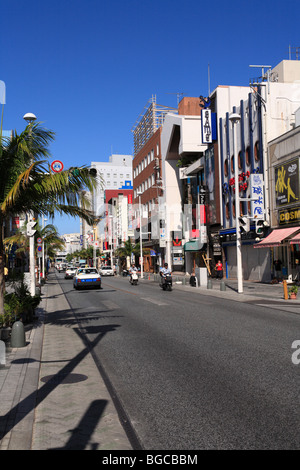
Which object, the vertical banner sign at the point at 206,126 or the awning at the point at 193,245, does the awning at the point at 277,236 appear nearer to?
the vertical banner sign at the point at 206,126

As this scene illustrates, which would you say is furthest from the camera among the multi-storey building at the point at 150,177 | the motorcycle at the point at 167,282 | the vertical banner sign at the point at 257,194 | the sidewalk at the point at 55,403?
the multi-storey building at the point at 150,177

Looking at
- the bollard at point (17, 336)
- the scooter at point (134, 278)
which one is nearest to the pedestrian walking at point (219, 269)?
the scooter at point (134, 278)

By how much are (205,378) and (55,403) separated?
2.30 m

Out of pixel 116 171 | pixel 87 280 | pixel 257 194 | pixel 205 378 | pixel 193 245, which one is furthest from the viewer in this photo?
pixel 116 171

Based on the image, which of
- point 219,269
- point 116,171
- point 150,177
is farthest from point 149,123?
point 116,171

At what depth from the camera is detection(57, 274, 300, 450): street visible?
4.56 metres

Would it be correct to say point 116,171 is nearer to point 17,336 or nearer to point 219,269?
point 219,269

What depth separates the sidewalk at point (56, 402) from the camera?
4.48 m

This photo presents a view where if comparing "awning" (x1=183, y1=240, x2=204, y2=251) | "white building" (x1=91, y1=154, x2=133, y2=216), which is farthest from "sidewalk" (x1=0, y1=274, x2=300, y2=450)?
"white building" (x1=91, y1=154, x2=133, y2=216)

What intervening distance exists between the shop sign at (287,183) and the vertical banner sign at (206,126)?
1248 cm

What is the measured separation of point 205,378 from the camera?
6777 millimetres

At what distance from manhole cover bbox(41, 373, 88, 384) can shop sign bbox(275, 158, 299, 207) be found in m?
22.5
